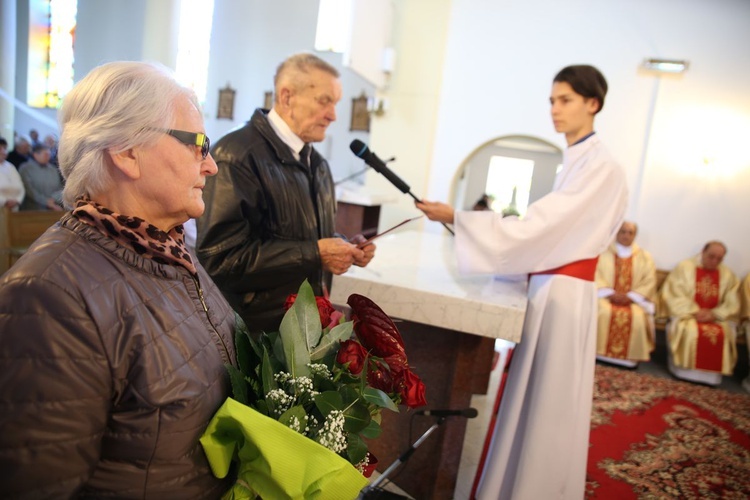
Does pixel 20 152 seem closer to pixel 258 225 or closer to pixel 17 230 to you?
pixel 17 230

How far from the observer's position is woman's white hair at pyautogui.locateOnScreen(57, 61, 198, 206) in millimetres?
933

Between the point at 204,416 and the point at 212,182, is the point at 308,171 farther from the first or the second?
the point at 204,416

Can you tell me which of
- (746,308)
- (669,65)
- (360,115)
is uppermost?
(669,65)

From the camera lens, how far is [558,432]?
221 centimetres

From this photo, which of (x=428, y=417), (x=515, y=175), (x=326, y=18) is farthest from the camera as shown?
(x=515, y=175)

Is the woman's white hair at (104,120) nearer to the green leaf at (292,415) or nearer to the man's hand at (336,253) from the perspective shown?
the green leaf at (292,415)

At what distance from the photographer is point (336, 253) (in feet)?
6.13

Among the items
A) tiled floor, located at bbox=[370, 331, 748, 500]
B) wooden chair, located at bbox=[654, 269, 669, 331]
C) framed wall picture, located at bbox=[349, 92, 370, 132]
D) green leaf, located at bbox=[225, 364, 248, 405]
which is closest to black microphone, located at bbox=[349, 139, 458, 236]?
green leaf, located at bbox=[225, 364, 248, 405]

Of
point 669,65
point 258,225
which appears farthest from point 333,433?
point 669,65

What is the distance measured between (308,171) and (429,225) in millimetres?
4725

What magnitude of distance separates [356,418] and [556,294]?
5.02 feet

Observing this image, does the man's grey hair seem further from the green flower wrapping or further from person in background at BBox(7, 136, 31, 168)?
the green flower wrapping

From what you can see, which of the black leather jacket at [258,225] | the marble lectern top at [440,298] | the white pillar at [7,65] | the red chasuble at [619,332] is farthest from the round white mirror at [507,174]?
the white pillar at [7,65]

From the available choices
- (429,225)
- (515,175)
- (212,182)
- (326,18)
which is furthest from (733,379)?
(212,182)
